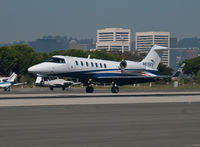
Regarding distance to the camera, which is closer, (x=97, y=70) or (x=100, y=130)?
(x=100, y=130)

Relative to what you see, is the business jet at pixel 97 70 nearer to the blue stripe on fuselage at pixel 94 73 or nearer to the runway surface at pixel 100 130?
the blue stripe on fuselage at pixel 94 73

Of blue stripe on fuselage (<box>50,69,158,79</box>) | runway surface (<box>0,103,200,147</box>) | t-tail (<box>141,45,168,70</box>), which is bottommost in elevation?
runway surface (<box>0,103,200,147</box>)

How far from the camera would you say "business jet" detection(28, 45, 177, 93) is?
42525 millimetres

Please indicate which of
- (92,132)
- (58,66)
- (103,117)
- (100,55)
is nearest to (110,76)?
(58,66)

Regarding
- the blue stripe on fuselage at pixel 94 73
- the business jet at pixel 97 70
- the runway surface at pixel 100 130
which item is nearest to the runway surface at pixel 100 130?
the runway surface at pixel 100 130

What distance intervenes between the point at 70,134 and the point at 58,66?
28.5 metres

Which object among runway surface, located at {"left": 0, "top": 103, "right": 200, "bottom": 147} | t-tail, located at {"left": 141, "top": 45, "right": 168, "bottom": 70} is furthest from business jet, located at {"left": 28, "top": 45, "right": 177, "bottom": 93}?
runway surface, located at {"left": 0, "top": 103, "right": 200, "bottom": 147}

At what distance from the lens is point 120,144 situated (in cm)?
1257

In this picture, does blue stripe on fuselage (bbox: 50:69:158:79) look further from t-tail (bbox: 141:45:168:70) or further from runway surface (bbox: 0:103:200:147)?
runway surface (bbox: 0:103:200:147)

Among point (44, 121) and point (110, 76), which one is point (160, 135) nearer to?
point (44, 121)

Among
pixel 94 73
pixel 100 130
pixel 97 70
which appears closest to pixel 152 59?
pixel 97 70

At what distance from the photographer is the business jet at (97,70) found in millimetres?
42525

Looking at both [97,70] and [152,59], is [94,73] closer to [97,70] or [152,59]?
[97,70]

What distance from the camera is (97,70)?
44938 mm
